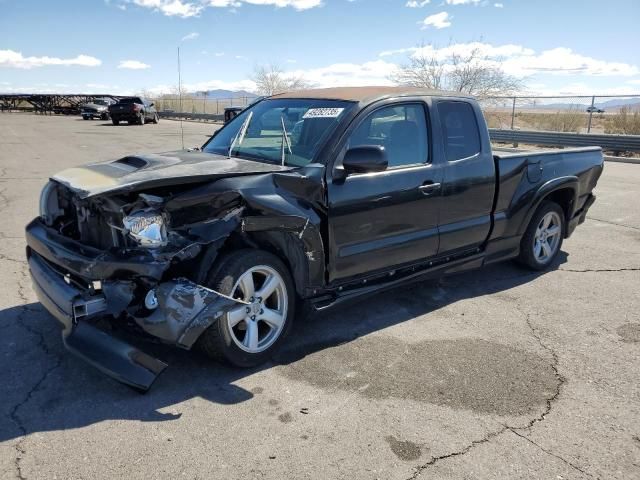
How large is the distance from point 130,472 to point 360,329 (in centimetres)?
215

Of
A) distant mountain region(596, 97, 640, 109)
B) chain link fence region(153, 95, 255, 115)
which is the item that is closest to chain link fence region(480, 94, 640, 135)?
distant mountain region(596, 97, 640, 109)

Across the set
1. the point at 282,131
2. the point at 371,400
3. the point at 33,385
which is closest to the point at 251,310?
the point at 371,400

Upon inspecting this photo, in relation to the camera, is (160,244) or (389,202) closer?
(160,244)

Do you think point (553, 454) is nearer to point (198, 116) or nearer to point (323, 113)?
point (323, 113)

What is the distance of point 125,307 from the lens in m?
3.19

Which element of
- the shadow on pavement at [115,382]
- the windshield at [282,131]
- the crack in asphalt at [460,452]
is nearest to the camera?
the crack in asphalt at [460,452]

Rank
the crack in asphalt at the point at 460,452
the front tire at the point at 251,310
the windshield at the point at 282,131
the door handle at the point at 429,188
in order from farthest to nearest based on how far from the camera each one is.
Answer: the door handle at the point at 429,188, the windshield at the point at 282,131, the front tire at the point at 251,310, the crack in asphalt at the point at 460,452

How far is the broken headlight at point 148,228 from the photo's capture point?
10.5 ft

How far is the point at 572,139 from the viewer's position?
1898 centimetres

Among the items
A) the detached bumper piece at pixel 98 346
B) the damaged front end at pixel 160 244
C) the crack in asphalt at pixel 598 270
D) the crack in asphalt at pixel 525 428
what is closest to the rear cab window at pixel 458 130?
Result: the damaged front end at pixel 160 244

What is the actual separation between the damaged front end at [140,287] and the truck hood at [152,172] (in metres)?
0.10

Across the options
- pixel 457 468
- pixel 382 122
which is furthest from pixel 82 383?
pixel 382 122

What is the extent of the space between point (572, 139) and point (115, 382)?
62.7ft

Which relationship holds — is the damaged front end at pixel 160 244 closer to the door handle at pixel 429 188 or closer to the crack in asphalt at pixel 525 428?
the door handle at pixel 429 188
